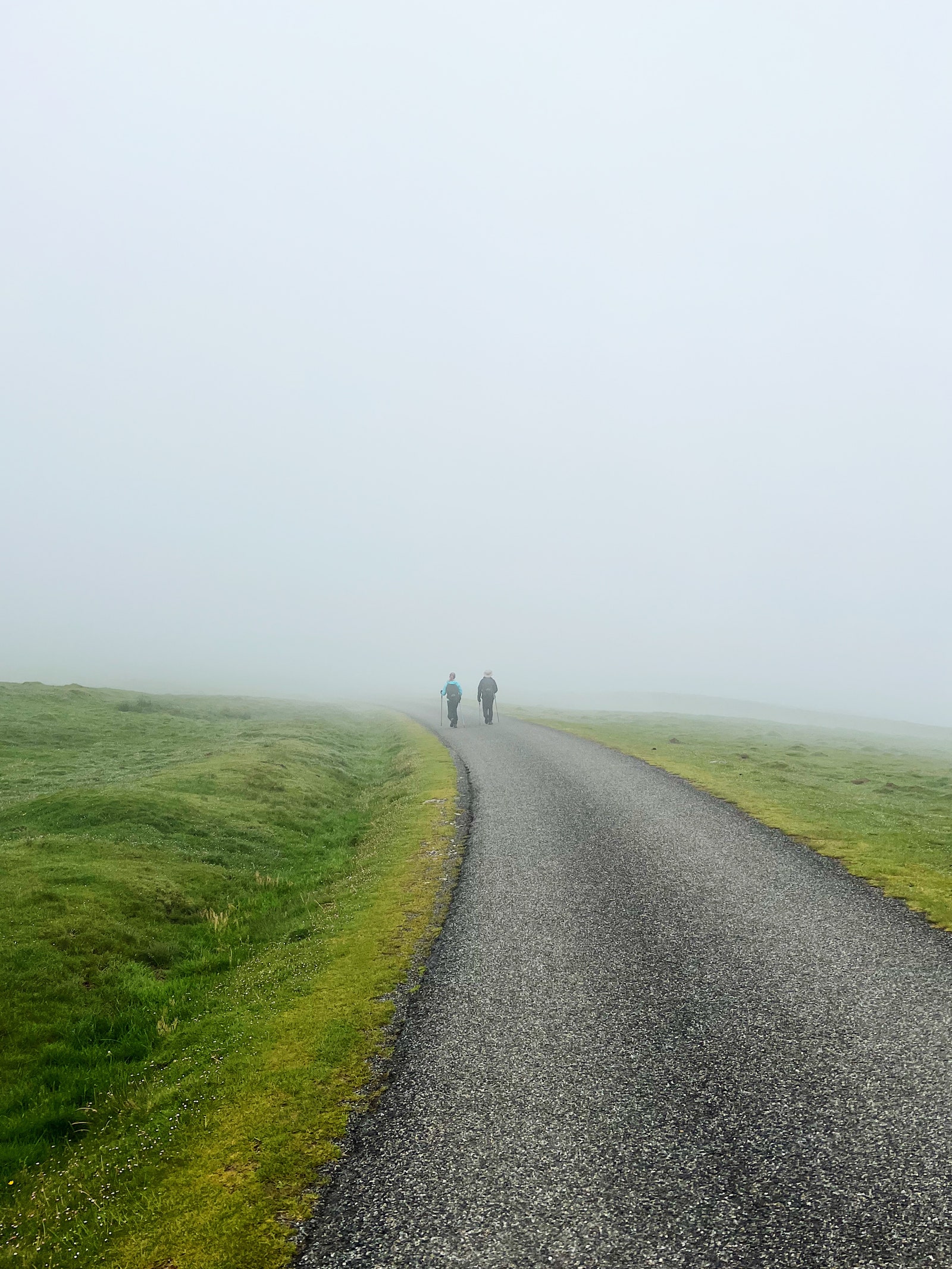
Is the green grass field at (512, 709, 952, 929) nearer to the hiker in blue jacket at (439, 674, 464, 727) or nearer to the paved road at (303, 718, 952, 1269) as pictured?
the paved road at (303, 718, 952, 1269)

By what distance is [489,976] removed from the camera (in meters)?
11.0

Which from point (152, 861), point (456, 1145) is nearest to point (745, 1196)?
point (456, 1145)

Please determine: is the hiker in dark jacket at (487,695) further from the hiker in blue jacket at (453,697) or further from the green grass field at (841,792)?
the green grass field at (841,792)

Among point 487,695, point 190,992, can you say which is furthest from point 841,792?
point 487,695

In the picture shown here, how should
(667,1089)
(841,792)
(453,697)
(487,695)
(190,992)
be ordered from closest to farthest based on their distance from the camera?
(667,1089), (190,992), (841,792), (453,697), (487,695)

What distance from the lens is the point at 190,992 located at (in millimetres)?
12578

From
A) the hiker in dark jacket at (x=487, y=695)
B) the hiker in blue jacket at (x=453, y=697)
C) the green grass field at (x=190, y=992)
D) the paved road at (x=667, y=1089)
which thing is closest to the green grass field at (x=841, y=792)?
the paved road at (x=667, y=1089)

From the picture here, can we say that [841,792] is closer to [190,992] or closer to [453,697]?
[190,992]

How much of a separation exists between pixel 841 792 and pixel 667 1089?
918 inches

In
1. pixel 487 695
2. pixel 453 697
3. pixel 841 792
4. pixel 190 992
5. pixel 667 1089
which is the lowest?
pixel 190 992

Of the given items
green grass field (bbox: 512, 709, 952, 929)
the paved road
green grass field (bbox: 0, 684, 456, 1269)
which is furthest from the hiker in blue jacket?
the paved road

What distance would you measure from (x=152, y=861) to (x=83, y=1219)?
42.1 ft

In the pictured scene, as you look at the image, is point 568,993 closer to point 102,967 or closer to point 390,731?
point 102,967

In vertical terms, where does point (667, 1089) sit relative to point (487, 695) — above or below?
below
